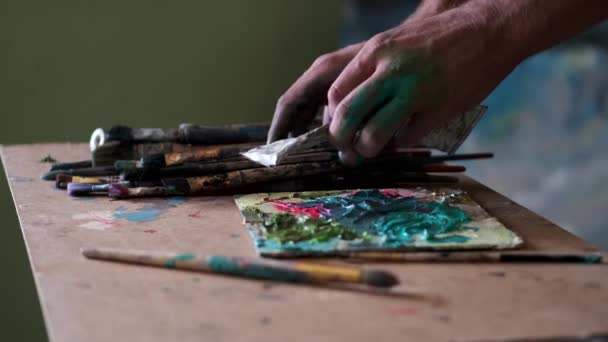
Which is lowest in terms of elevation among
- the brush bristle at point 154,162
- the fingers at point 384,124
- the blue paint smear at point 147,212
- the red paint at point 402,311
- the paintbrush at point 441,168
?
the red paint at point 402,311

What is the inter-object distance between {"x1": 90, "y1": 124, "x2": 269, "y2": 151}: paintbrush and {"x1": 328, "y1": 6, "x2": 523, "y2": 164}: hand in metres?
0.36

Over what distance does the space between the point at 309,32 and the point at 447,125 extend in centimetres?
114

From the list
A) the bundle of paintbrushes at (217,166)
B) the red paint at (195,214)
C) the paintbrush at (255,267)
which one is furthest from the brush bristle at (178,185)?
the paintbrush at (255,267)

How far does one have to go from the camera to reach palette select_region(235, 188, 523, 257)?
0.92 metres

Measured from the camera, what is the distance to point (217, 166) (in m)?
1.26

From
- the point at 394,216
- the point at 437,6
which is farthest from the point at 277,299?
the point at 437,6

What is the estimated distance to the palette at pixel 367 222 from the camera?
0.92 meters

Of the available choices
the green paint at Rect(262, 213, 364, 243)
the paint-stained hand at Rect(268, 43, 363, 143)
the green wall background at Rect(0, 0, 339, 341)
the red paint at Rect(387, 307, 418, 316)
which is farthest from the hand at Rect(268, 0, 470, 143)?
the green wall background at Rect(0, 0, 339, 341)

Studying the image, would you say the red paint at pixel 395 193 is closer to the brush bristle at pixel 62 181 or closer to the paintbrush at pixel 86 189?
the paintbrush at pixel 86 189

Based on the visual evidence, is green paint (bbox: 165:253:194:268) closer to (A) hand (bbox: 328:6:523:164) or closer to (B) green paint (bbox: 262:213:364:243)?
(B) green paint (bbox: 262:213:364:243)

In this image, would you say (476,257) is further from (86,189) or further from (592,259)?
(86,189)

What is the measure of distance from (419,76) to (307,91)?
35 cm

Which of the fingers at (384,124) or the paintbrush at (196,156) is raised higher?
the fingers at (384,124)

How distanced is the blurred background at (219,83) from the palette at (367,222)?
1.17 metres
